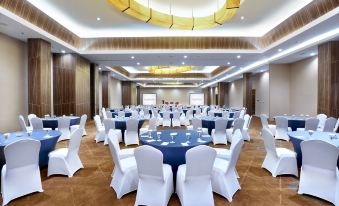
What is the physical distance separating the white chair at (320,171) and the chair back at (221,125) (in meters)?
3.36

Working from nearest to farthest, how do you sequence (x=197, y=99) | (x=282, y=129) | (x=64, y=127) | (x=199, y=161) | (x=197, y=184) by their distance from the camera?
1. (x=199, y=161)
2. (x=197, y=184)
3. (x=64, y=127)
4. (x=282, y=129)
5. (x=197, y=99)

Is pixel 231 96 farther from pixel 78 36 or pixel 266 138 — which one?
pixel 266 138

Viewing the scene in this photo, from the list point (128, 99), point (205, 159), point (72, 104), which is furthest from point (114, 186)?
point (128, 99)

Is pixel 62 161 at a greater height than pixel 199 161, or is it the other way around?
pixel 199 161

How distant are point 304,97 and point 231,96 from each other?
42.4 ft

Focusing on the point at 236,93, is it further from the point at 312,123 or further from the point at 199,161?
the point at 199,161

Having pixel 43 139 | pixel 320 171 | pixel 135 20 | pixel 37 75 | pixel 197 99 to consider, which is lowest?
pixel 320 171

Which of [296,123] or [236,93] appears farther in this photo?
[236,93]

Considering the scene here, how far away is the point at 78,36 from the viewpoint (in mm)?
9578

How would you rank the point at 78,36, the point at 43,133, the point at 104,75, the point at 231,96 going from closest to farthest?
the point at 43,133
the point at 78,36
the point at 104,75
the point at 231,96

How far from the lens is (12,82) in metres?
7.69

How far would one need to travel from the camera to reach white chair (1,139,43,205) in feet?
9.80

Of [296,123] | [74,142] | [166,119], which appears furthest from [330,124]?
[166,119]

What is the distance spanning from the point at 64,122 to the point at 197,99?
28186 mm
